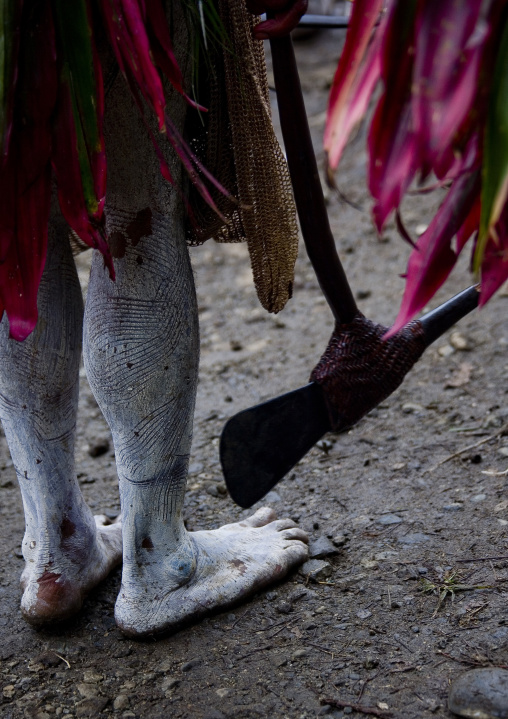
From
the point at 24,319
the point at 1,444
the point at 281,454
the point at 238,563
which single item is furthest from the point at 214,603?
the point at 1,444

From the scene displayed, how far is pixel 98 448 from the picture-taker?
2344mm

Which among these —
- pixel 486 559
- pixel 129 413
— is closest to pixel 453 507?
pixel 486 559

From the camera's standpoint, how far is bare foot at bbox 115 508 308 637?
1.45 metres

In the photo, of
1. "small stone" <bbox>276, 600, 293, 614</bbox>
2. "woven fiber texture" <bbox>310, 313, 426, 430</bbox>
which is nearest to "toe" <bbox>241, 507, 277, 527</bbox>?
"small stone" <bbox>276, 600, 293, 614</bbox>

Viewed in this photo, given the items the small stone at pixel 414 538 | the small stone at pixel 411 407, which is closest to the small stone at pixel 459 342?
the small stone at pixel 411 407

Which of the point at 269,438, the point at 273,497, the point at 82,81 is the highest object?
the point at 82,81

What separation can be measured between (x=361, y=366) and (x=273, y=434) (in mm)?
198

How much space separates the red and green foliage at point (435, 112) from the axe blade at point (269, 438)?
1.67ft

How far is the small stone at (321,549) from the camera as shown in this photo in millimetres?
1690

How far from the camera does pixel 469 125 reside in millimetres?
797

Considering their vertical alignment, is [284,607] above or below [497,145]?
below

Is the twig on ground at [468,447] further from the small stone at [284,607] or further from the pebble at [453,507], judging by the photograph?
the small stone at [284,607]

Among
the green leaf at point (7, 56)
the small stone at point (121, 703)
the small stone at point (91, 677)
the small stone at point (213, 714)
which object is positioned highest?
the green leaf at point (7, 56)

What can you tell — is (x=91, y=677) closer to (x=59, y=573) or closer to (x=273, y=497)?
(x=59, y=573)
